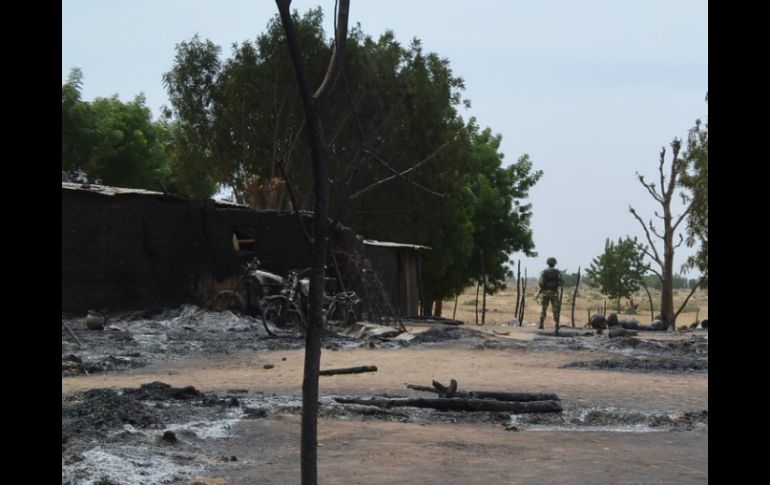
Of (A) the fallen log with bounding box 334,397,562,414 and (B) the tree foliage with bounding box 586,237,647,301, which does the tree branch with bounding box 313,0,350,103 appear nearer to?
(A) the fallen log with bounding box 334,397,562,414

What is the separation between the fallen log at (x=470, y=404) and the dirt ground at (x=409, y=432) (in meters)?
0.11

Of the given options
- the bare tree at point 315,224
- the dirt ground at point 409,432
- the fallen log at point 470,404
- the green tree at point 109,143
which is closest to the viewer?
the bare tree at point 315,224

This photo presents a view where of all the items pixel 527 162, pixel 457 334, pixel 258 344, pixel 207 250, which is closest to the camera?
pixel 258 344

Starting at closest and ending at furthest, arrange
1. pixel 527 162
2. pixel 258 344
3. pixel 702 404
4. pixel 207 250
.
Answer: pixel 702 404, pixel 258 344, pixel 207 250, pixel 527 162

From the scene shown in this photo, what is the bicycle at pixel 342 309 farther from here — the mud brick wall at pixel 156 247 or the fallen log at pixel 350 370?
the fallen log at pixel 350 370

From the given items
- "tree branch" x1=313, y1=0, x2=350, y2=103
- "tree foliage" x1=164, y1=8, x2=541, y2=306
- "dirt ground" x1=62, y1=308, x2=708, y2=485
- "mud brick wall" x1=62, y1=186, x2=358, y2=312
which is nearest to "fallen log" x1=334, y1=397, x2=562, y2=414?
"dirt ground" x1=62, y1=308, x2=708, y2=485

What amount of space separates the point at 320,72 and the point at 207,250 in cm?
1340

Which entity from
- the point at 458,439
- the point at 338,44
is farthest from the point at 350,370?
the point at 338,44

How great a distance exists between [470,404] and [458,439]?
1469 millimetres

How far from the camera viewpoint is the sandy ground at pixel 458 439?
6.45 metres

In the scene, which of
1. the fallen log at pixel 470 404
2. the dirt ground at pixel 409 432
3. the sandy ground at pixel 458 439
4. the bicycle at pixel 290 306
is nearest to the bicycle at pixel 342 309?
the bicycle at pixel 290 306
